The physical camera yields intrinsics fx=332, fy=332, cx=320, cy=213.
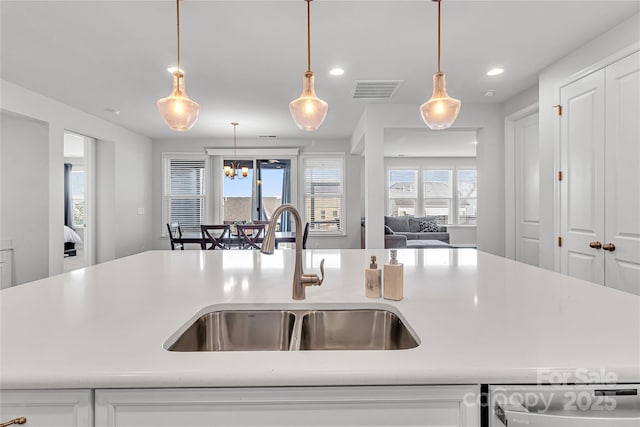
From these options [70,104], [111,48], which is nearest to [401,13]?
[111,48]

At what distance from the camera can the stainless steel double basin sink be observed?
3.41 feet

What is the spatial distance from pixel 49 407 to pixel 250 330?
53 centimetres

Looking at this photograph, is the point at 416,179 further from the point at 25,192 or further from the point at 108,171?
the point at 25,192

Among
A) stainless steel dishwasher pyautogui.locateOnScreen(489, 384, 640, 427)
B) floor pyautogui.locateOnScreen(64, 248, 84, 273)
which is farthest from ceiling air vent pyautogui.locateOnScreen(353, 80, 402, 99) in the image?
floor pyautogui.locateOnScreen(64, 248, 84, 273)

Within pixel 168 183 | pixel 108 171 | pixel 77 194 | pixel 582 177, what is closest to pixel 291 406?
pixel 582 177

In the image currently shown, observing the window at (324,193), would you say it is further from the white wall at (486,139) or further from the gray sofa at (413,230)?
the white wall at (486,139)

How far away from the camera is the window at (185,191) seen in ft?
22.4

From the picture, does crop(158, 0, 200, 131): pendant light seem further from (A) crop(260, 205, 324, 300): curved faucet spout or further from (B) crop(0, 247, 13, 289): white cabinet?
(B) crop(0, 247, 13, 289): white cabinet

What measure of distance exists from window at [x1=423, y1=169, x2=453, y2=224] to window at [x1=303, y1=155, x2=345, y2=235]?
3357mm

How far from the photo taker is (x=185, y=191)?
6820mm

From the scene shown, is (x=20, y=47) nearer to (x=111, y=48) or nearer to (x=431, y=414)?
(x=111, y=48)

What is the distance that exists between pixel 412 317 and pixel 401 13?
2222 millimetres

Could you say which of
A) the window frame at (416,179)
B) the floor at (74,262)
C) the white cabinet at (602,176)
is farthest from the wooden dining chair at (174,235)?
the window frame at (416,179)

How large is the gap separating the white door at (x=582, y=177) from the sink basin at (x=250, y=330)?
2823 millimetres
